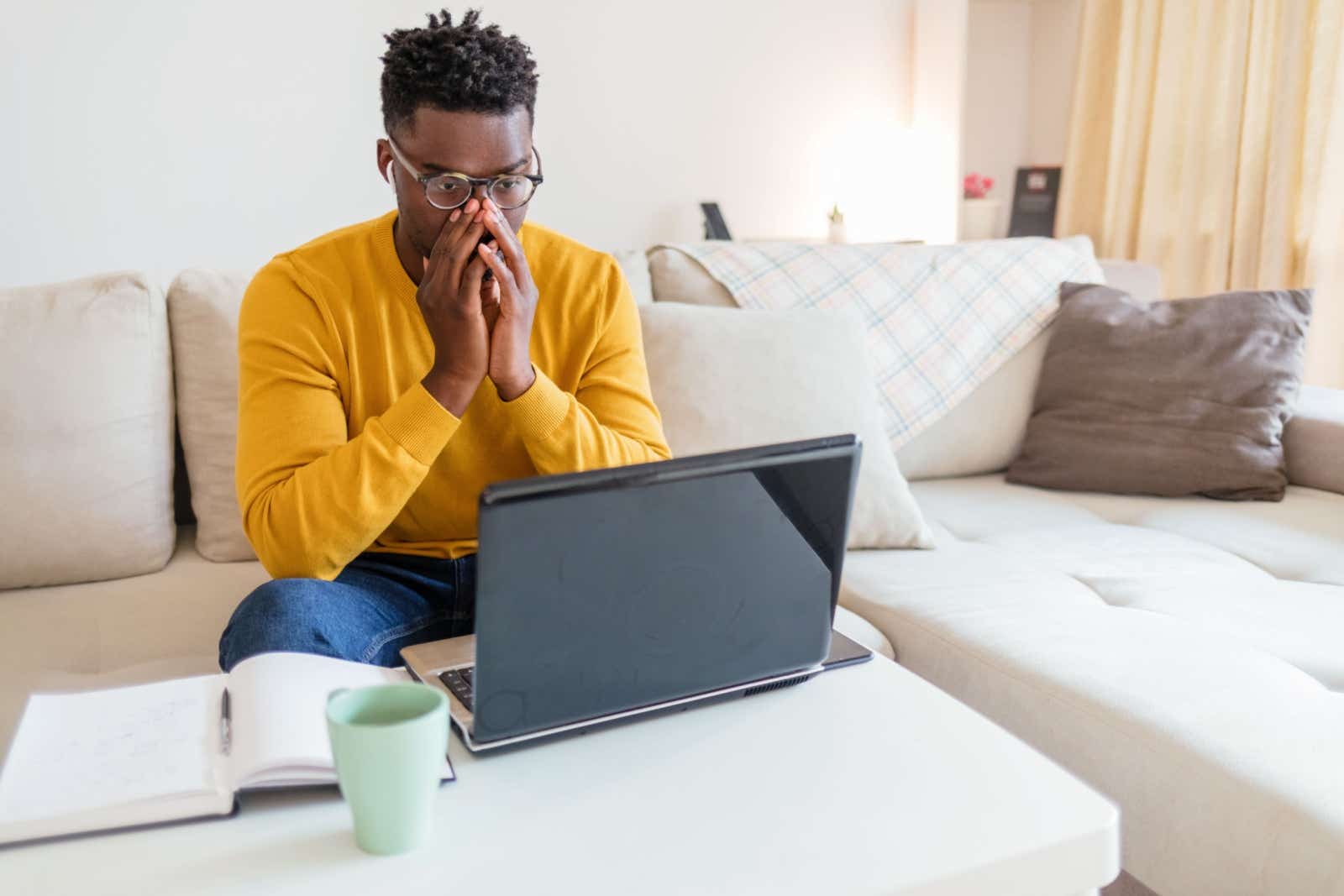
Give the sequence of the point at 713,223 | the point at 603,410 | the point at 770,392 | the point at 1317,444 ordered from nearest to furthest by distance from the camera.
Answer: the point at 603,410 → the point at 770,392 → the point at 1317,444 → the point at 713,223

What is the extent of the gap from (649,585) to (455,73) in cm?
66

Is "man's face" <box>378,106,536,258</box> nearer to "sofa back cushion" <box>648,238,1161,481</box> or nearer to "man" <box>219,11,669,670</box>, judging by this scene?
"man" <box>219,11,669,670</box>

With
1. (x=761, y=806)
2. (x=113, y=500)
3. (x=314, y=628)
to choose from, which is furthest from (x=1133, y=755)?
(x=113, y=500)

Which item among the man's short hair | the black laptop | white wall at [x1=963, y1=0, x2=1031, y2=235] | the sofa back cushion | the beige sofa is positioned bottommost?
the beige sofa

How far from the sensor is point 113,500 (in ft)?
5.21

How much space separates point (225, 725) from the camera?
2.60 feet

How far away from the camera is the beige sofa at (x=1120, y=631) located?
1.07m

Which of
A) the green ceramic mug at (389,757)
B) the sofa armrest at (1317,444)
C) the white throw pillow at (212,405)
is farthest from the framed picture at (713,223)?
the green ceramic mug at (389,757)

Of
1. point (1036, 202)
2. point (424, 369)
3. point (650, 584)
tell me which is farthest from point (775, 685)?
point (1036, 202)

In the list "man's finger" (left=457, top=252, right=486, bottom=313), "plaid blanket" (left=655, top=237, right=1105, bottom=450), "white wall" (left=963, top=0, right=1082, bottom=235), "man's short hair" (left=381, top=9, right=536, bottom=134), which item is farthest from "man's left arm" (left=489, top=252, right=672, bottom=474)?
"white wall" (left=963, top=0, right=1082, bottom=235)

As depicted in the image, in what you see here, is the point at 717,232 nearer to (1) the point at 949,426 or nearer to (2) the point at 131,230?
(1) the point at 949,426

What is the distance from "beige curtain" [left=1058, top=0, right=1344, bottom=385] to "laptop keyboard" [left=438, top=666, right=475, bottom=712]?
7.93 feet

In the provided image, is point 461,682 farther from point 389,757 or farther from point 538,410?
point 538,410

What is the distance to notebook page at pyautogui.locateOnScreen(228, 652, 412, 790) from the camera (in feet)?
2.37
